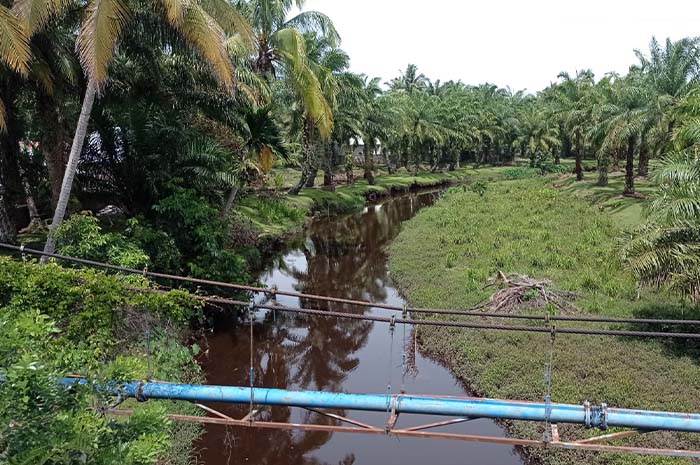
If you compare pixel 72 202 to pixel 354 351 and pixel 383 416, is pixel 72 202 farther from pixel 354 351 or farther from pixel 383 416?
pixel 383 416

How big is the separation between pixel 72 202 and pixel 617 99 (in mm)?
25575

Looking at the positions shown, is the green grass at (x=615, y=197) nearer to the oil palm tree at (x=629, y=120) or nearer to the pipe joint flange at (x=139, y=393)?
the oil palm tree at (x=629, y=120)

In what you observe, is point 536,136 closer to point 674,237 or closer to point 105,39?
point 674,237

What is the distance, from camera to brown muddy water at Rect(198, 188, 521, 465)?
8.45 m

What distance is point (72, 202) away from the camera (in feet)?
46.1

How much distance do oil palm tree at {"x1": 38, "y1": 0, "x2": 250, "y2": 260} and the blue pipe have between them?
718 centimetres

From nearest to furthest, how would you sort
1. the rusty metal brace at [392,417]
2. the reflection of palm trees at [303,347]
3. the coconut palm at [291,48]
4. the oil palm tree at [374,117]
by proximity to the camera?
the rusty metal brace at [392,417]
the reflection of palm trees at [303,347]
the coconut palm at [291,48]
the oil palm tree at [374,117]

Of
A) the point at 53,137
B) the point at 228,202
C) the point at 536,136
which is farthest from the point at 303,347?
the point at 536,136

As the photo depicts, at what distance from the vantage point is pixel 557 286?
13.9 meters

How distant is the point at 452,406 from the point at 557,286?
10.2 m

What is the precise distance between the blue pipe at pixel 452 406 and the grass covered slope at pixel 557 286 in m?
3.47

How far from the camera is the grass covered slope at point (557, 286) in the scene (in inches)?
344

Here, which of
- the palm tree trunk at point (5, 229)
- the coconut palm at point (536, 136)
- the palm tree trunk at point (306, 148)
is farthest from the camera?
the coconut palm at point (536, 136)

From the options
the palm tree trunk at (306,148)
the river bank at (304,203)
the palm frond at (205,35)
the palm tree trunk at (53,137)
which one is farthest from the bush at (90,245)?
the palm tree trunk at (306,148)
